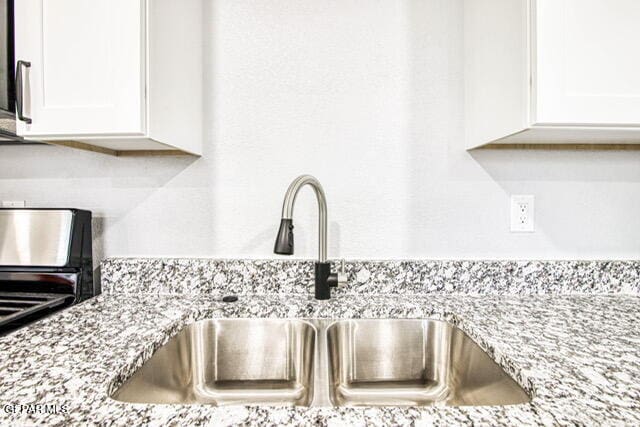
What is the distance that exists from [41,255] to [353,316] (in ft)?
2.95

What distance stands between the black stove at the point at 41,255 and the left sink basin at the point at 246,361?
398mm

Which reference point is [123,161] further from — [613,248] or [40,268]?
[613,248]

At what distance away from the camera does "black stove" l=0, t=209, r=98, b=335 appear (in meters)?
0.96

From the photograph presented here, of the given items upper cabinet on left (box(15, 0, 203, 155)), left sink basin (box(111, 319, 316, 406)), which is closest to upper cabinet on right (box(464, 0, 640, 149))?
left sink basin (box(111, 319, 316, 406))

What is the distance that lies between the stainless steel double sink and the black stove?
396mm

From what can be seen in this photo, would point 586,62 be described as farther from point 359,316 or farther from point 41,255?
point 41,255

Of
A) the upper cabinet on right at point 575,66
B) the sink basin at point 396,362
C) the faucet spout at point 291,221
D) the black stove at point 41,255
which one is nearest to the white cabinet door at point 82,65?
the black stove at point 41,255

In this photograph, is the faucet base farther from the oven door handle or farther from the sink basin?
the oven door handle

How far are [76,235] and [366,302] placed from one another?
862 millimetres

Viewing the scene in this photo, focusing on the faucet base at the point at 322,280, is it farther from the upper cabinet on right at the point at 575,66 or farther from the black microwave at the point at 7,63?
the black microwave at the point at 7,63

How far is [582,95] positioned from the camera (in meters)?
0.78

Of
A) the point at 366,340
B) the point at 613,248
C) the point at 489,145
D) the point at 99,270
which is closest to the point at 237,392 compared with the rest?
the point at 366,340

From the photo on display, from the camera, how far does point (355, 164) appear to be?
3.61ft

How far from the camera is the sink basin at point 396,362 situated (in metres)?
0.86
